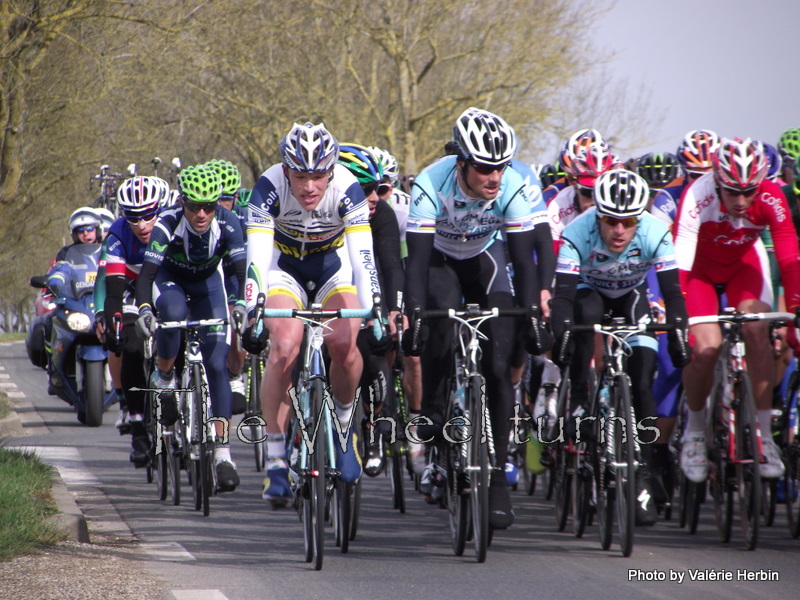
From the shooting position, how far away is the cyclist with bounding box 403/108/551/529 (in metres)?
7.27

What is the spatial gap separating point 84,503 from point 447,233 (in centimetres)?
359

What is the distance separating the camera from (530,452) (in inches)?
363

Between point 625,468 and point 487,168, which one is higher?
point 487,168

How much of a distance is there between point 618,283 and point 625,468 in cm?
144

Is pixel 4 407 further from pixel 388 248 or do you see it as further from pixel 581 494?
pixel 581 494

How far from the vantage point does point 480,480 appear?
681cm

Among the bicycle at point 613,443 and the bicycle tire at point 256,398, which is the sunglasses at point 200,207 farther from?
the bicycle at point 613,443

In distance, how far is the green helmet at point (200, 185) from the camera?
29.3 ft

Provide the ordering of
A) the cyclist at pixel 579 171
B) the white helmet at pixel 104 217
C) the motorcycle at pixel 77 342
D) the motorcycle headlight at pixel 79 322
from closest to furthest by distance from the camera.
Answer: the cyclist at pixel 579 171, the motorcycle at pixel 77 342, the motorcycle headlight at pixel 79 322, the white helmet at pixel 104 217

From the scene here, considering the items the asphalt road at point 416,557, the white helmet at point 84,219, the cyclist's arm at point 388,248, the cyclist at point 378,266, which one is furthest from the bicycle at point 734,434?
the white helmet at point 84,219

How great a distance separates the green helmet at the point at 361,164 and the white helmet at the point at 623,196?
71.4 inches

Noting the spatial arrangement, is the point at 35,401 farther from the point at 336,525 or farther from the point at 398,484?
the point at 336,525

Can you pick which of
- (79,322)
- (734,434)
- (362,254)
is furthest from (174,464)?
(79,322)

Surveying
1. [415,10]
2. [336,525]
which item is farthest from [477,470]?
[415,10]
